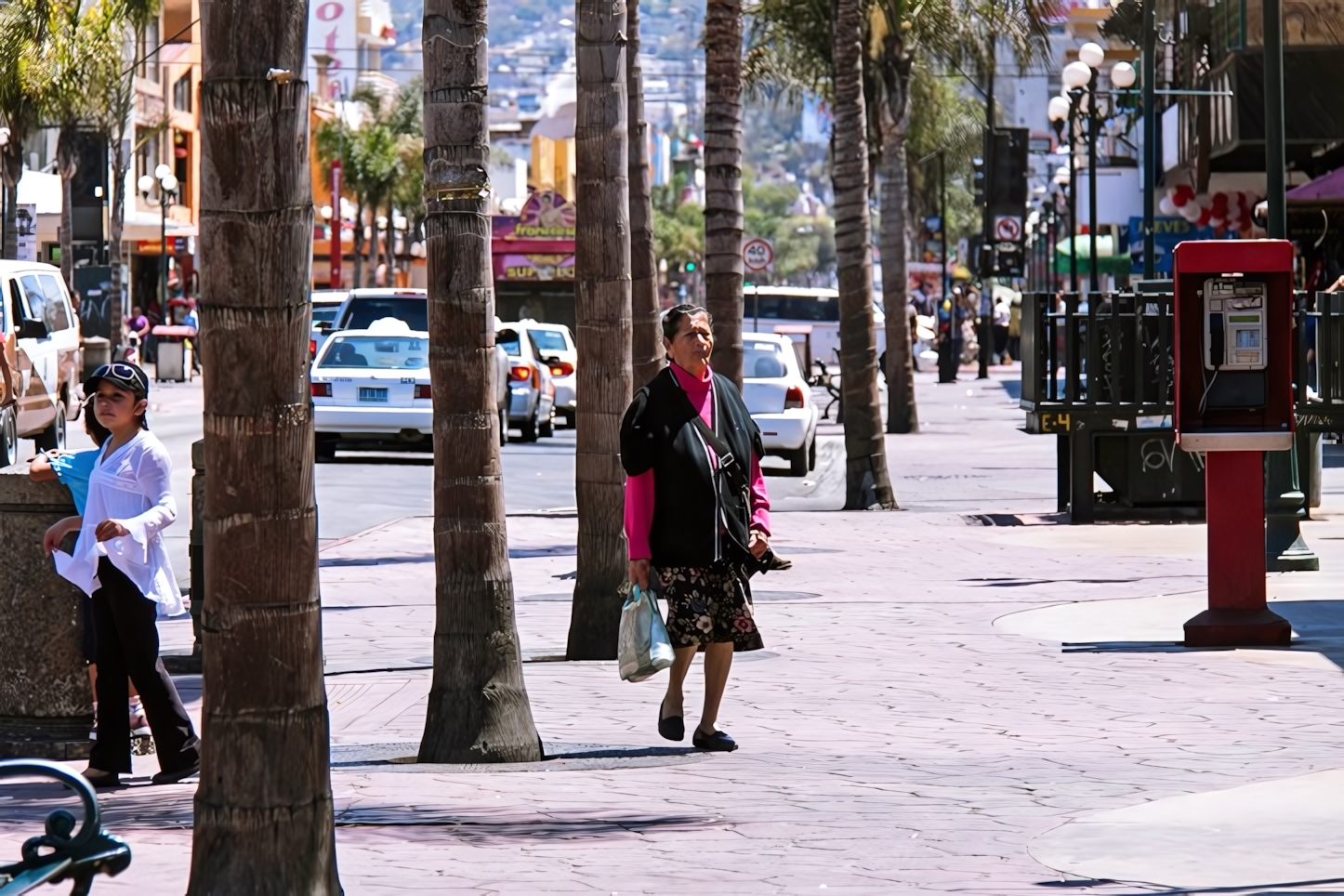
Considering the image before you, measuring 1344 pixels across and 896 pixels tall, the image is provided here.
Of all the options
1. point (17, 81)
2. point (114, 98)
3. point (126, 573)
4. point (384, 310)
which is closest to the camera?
point (126, 573)

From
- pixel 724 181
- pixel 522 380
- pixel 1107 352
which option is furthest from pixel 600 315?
pixel 522 380

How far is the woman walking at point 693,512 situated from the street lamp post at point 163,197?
4825 cm

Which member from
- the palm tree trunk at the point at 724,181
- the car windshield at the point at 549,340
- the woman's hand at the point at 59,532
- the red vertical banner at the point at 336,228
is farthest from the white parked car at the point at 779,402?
the red vertical banner at the point at 336,228

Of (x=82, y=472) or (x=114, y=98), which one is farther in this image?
(x=114, y=98)

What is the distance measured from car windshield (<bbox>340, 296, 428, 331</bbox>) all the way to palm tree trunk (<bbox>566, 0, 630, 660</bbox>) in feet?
57.8

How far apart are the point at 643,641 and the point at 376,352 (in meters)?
18.0

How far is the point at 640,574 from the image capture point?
8742 mm

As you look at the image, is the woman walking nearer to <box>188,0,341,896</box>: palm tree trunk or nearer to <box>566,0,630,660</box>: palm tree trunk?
<box>566,0,630,660</box>: palm tree trunk

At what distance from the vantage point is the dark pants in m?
8.39

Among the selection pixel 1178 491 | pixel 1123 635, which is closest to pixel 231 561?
pixel 1123 635

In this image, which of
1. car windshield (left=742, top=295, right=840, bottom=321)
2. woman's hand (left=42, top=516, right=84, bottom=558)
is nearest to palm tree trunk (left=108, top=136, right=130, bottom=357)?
car windshield (left=742, top=295, right=840, bottom=321)

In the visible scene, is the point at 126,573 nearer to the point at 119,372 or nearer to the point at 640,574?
the point at 119,372

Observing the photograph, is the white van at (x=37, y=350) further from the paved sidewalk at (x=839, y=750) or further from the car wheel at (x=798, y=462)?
the paved sidewalk at (x=839, y=750)

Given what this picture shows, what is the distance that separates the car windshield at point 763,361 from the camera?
26.6 meters
